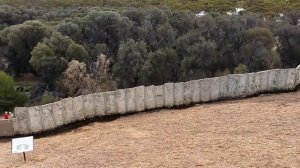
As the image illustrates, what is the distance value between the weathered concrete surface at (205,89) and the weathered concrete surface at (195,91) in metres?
0.12

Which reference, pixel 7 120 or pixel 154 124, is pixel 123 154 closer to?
pixel 154 124

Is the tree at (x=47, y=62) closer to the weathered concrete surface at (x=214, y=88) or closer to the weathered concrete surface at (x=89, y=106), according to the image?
the weathered concrete surface at (x=89, y=106)

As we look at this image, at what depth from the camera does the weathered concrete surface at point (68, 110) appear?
14383 millimetres

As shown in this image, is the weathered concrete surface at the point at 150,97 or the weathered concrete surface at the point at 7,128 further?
the weathered concrete surface at the point at 150,97

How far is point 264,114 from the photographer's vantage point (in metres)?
14.1

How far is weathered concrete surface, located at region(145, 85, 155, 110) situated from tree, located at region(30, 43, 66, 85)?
2637 centimetres

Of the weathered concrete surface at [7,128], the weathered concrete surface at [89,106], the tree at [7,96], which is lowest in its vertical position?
the tree at [7,96]

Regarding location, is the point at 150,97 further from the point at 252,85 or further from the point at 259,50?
the point at 259,50

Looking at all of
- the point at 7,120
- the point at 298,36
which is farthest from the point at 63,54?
the point at 7,120

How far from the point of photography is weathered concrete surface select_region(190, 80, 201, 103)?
51.0 feet

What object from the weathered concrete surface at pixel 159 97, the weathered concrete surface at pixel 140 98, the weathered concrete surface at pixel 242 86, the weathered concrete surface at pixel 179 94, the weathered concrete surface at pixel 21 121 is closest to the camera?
the weathered concrete surface at pixel 21 121

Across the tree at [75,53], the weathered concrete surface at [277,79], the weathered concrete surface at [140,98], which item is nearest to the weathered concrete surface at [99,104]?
the weathered concrete surface at [140,98]

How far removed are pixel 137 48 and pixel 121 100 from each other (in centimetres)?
2688

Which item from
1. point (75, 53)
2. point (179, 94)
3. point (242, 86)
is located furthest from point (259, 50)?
point (179, 94)
